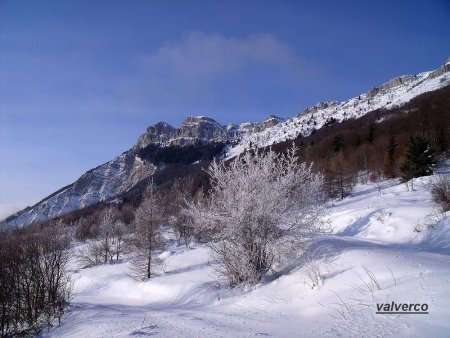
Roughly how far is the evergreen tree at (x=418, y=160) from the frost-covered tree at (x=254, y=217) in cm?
3144

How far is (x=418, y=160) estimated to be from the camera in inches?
1577

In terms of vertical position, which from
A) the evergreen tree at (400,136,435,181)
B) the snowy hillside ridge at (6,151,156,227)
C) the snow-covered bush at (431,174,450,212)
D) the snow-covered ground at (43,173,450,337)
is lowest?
the snow-covered ground at (43,173,450,337)

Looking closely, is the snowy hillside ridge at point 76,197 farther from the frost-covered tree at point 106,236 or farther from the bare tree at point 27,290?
the bare tree at point 27,290

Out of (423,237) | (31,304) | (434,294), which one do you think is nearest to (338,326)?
(434,294)

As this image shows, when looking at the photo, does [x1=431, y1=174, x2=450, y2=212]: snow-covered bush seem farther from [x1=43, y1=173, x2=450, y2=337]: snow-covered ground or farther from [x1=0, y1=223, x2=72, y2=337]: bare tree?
[x1=0, y1=223, x2=72, y2=337]: bare tree

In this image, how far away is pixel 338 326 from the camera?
280 inches

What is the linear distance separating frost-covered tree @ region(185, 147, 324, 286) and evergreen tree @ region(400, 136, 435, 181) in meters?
31.4

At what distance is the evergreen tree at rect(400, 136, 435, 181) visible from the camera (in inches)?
1574

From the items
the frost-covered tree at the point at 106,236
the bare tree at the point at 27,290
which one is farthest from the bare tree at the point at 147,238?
the frost-covered tree at the point at 106,236

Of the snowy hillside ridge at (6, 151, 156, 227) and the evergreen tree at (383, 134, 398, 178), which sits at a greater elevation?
the snowy hillside ridge at (6, 151, 156, 227)

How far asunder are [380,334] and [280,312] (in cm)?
397

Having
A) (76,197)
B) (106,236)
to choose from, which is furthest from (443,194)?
(76,197)

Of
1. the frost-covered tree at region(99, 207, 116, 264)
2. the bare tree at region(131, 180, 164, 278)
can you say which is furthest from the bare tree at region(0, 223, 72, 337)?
the frost-covered tree at region(99, 207, 116, 264)

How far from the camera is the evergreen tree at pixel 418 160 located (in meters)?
40.0
